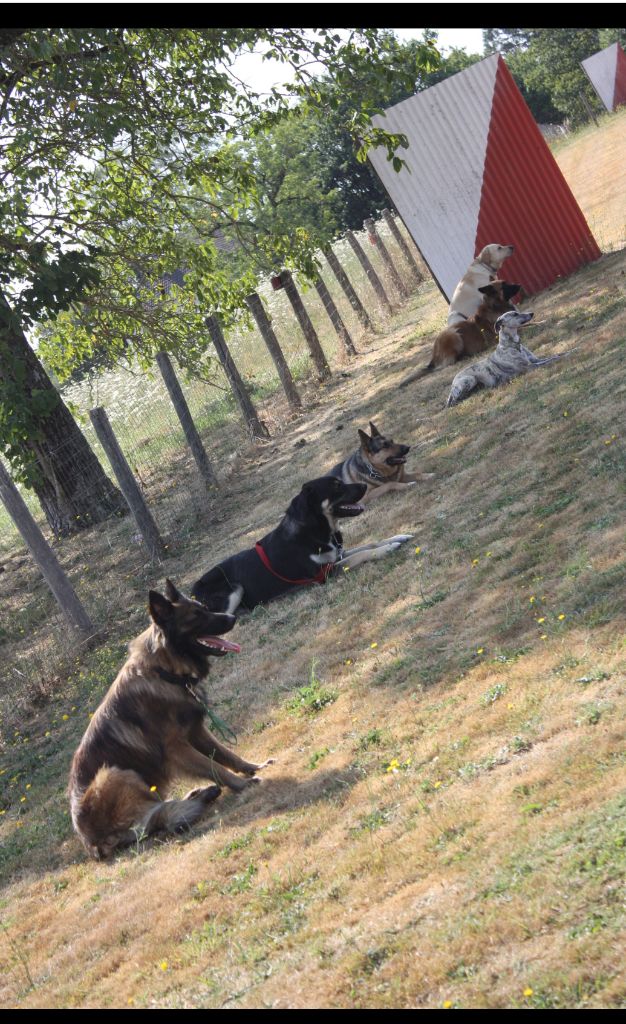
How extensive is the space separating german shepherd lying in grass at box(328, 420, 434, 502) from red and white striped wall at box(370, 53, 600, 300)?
638 cm

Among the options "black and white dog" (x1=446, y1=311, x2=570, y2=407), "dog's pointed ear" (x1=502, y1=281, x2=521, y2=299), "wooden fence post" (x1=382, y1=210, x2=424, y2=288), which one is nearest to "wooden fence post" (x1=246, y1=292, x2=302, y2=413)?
"dog's pointed ear" (x1=502, y1=281, x2=521, y2=299)

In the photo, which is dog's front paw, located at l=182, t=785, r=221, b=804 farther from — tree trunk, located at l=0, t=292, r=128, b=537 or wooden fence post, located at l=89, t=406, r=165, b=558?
tree trunk, located at l=0, t=292, r=128, b=537

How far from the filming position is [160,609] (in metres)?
6.14

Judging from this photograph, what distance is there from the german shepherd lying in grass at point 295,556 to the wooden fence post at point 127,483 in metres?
3.88

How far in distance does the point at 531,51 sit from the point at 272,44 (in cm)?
5798

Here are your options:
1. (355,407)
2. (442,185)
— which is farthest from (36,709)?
(442,185)

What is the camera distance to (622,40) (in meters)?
59.2

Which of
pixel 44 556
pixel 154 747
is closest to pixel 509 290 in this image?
pixel 44 556

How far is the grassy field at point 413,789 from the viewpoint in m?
3.35

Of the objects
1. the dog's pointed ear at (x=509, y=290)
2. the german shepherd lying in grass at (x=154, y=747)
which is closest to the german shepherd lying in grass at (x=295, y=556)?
the german shepherd lying in grass at (x=154, y=747)

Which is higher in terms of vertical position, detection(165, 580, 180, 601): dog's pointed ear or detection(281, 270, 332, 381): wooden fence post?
detection(281, 270, 332, 381): wooden fence post

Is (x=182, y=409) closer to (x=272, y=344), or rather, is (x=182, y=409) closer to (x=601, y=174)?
(x=272, y=344)

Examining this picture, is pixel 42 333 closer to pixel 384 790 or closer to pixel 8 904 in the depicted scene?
pixel 8 904

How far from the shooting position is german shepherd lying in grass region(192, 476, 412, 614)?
9.27 meters
